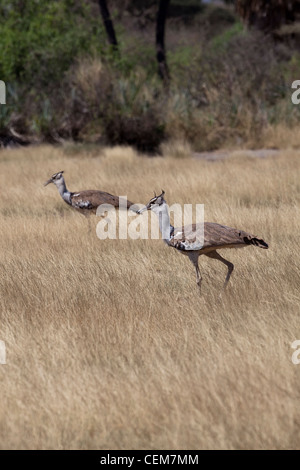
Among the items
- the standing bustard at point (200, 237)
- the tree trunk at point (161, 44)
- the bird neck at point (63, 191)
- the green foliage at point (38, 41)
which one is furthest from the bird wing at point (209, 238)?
the tree trunk at point (161, 44)

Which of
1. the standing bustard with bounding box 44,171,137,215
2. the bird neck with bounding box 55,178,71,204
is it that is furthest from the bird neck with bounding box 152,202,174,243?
the bird neck with bounding box 55,178,71,204

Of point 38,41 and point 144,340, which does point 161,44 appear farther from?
point 144,340

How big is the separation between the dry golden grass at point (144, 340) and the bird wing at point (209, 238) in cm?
44

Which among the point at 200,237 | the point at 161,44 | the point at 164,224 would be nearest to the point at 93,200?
the point at 164,224

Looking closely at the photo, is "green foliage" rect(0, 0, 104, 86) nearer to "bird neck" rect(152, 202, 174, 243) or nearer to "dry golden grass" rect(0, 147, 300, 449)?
"dry golden grass" rect(0, 147, 300, 449)

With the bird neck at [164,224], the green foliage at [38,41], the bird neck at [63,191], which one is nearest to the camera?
the bird neck at [164,224]

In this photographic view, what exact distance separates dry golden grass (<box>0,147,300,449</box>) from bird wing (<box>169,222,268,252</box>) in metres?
0.44

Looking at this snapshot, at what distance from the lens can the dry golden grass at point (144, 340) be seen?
4312mm

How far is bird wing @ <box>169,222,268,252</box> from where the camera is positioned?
6.20 metres

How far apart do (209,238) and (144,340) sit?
3.76 feet

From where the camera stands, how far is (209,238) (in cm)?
625

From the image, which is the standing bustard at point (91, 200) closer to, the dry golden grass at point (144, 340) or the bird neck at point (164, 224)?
the dry golden grass at point (144, 340)

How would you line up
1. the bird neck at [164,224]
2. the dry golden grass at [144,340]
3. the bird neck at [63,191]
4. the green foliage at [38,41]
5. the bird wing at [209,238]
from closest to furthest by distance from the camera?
the dry golden grass at [144,340], the bird wing at [209,238], the bird neck at [164,224], the bird neck at [63,191], the green foliage at [38,41]
